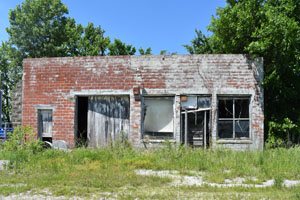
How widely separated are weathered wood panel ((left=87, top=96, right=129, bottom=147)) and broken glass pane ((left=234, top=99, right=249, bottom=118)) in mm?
4329

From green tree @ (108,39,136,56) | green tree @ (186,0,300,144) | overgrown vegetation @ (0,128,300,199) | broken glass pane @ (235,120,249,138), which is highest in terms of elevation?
green tree @ (108,39,136,56)

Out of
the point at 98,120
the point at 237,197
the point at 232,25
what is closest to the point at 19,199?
the point at 237,197

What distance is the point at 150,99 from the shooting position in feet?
37.0

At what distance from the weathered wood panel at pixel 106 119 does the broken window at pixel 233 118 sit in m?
3.73

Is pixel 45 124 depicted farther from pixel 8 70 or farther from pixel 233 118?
pixel 8 70

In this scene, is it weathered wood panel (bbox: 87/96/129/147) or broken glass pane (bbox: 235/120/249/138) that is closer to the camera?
broken glass pane (bbox: 235/120/249/138)

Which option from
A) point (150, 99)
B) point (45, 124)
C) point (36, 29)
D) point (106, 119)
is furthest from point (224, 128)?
point (36, 29)

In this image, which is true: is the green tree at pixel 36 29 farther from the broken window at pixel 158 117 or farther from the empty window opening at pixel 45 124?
the broken window at pixel 158 117

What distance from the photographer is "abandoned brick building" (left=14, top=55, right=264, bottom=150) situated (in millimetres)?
10906

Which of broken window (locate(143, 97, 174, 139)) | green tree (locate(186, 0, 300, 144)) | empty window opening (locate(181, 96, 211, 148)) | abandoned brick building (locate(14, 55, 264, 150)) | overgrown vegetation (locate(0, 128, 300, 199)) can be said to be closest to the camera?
overgrown vegetation (locate(0, 128, 300, 199))

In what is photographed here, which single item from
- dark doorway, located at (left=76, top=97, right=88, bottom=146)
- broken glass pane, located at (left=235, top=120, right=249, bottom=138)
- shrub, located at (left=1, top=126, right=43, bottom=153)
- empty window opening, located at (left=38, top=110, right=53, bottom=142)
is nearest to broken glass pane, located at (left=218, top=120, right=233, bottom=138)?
broken glass pane, located at (left=235, top=120, right=249, bottom=138)

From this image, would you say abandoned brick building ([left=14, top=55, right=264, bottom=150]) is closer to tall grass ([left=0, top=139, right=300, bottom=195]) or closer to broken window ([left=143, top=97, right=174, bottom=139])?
broken window ([left=143, top=97, right=174, bottom=139])

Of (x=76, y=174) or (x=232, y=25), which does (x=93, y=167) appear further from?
(x=232, y=25)

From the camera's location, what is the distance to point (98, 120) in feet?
38.0
